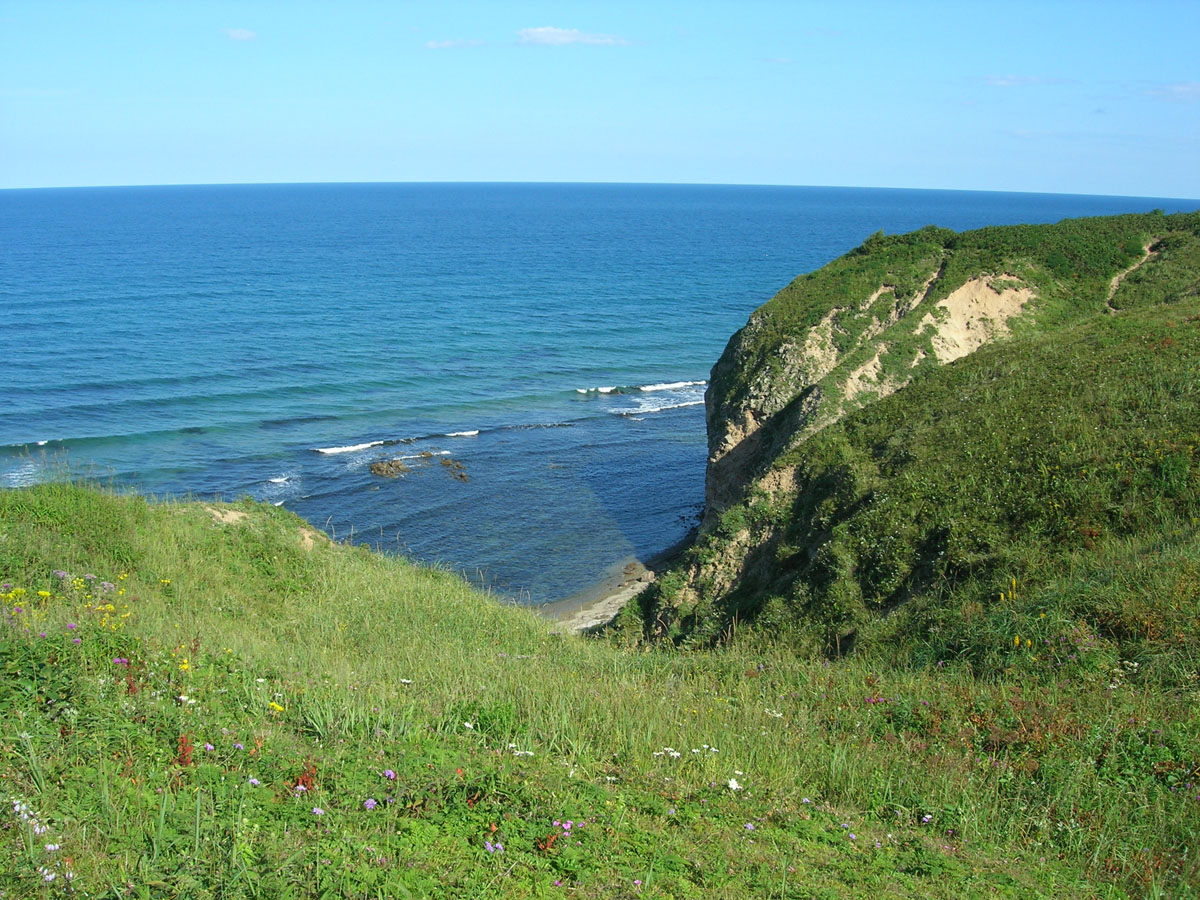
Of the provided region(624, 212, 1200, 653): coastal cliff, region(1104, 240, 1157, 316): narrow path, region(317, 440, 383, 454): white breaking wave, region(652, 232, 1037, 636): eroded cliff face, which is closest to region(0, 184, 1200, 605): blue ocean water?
region(317, 440, 383, 454): white breaking wave

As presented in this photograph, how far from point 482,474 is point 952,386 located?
2116 centimetres

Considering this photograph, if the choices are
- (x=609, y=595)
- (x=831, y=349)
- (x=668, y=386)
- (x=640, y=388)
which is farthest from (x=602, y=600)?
(x=668, y=386)

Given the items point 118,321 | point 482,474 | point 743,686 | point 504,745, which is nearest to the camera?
point 504,745

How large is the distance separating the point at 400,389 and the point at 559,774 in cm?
4331

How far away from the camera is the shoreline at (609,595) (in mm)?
22938

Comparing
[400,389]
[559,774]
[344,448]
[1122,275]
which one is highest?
[1122,275]

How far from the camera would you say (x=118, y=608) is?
10836 millimetres

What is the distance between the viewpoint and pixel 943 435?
1611 centimetres

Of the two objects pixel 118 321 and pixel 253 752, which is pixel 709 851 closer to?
pixel 253 752

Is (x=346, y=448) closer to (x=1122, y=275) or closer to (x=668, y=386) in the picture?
(x=668, y=386)

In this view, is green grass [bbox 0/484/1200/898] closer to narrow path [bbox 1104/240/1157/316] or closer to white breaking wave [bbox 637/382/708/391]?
narrow path [bbox 1104/240/1157/316]

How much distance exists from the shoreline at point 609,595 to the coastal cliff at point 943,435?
11.0 ft

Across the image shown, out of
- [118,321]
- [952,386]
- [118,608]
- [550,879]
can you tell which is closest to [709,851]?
[550,879]

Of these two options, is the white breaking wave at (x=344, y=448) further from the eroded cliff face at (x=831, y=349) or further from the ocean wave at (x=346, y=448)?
the eroded cliff face at (x=831, y=349)
